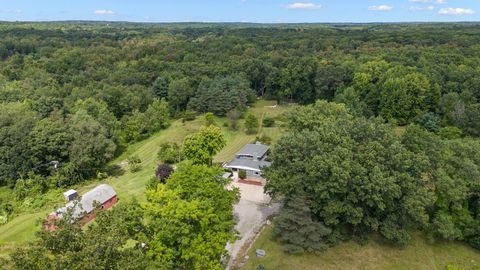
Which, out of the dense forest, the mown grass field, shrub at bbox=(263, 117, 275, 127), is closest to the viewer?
the dense forest

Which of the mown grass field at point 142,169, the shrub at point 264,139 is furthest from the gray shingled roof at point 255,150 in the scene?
the shrub at point 264,139

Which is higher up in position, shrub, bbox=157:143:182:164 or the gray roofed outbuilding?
the gray roofed outbuilding

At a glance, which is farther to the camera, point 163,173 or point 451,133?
point 451,133

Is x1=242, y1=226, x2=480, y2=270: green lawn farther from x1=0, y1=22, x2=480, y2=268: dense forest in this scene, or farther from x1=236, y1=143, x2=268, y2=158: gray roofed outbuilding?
x1=236, y1=143, x2=268, y2=158: gray roofed outbuilding

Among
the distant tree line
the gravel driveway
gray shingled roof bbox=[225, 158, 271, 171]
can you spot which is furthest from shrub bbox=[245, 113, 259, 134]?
the distant tree line

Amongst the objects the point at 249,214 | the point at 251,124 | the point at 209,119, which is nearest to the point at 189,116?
the point at 209,119

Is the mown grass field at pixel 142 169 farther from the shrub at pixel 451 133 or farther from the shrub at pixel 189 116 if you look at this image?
the shrub at pixel 451 133

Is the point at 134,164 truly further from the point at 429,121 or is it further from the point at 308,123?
the point at 429,121
